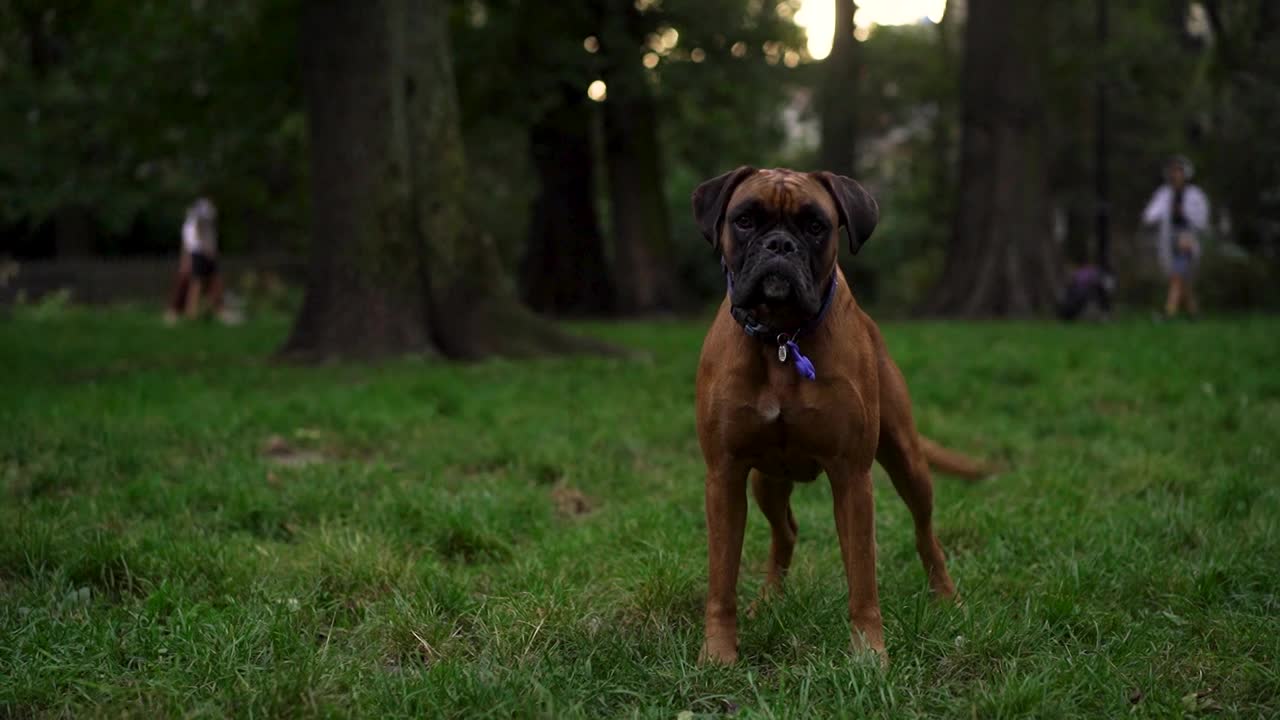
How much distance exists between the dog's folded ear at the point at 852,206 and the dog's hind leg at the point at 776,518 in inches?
36.5

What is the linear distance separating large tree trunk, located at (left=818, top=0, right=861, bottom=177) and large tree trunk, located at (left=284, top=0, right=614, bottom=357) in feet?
37.5

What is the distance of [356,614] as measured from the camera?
430cm

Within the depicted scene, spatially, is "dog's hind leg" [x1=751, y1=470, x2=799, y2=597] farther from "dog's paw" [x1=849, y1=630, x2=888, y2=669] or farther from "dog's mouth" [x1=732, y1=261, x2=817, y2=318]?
"dog's mouth" [x1=732, y1=261, x2=817, y2=318]

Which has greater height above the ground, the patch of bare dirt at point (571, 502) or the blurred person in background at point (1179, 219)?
the blurred person in background at point (1179, 219)

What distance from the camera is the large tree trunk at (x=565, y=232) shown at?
23.3 meters

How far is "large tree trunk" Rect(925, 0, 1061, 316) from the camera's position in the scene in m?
19.4

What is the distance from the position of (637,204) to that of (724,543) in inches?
741

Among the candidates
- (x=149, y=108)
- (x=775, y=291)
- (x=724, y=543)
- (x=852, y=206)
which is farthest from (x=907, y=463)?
(x=149, y=108)

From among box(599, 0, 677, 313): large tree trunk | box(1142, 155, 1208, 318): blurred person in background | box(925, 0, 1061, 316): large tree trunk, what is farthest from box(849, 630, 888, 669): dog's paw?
box(599, 0, 677, 313): large tree trunk

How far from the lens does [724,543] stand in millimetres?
3982

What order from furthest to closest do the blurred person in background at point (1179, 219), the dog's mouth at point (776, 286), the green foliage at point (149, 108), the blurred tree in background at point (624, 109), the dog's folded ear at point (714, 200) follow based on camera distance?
the blurred tree in background at point (624, 109), the green foliage at point (149, 108), the blurred person in background at point (1179, 219), the dog's folded ear at point (714, 200), the dog's mouth at point (776, 286)

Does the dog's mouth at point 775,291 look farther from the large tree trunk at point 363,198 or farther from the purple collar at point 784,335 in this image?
the large tree trunk at point 363,198

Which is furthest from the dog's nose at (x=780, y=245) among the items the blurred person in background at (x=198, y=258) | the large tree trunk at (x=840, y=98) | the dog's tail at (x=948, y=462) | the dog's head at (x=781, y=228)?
the large tree trunk at (x=840, y=98)

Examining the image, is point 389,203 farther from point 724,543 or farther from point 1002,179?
point 1002,179
